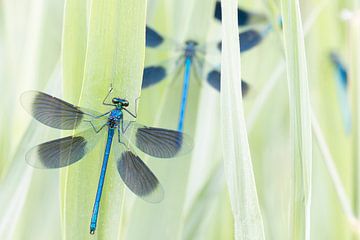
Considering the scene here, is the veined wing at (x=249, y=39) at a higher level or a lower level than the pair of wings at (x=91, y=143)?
higher

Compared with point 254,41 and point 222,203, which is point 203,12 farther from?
point 222,203

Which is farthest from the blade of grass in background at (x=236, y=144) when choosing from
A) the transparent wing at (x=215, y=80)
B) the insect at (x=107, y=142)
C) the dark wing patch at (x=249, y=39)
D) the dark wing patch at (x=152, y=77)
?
the dark wing patch at (x=249, y=39)

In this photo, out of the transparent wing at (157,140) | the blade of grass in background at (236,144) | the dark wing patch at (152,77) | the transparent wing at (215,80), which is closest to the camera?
the blade of grass in background at (236,144)

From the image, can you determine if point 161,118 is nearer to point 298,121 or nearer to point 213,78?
point 213,78

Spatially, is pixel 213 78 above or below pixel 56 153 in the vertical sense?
above

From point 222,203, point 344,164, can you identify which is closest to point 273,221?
point 222,203

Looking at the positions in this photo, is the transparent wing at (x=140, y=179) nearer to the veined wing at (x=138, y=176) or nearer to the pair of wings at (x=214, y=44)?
the veined wing at (x=138, y=176)

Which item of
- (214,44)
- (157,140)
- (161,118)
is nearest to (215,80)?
(214,44)
